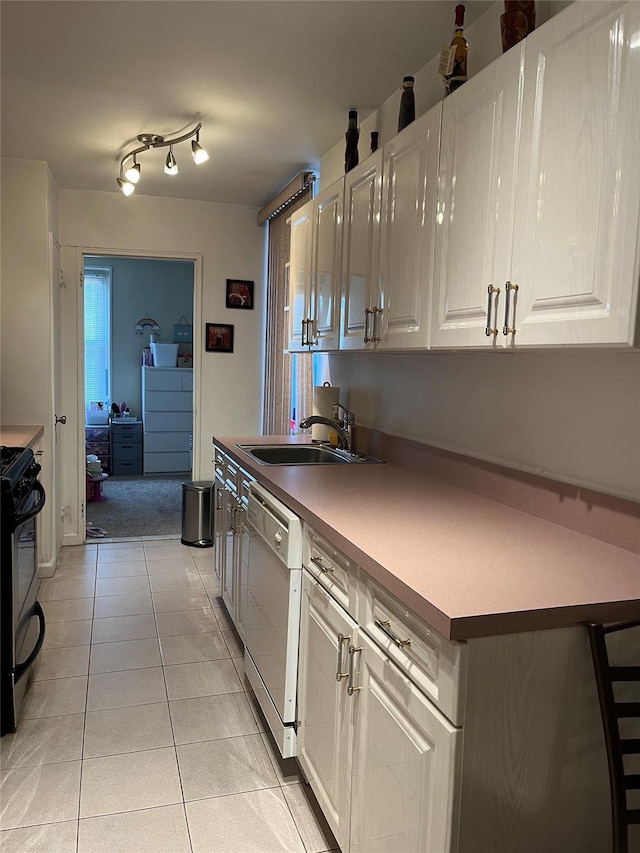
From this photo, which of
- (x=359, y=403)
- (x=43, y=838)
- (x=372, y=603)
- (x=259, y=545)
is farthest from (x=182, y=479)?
(x=372, y=603)

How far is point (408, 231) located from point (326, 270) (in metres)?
0.82

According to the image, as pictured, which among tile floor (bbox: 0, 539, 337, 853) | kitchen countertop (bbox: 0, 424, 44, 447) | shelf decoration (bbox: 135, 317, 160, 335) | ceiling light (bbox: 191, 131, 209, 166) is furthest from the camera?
shelf decoration (bbox: 135, 317, 160, 335)

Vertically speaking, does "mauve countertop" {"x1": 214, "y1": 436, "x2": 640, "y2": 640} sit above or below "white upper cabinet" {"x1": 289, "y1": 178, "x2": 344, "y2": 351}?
below

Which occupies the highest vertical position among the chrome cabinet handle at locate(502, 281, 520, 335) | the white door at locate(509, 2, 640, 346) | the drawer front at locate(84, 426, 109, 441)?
the white door at locate(509, 2, 640, 346)

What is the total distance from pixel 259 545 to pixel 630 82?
1.79 meters

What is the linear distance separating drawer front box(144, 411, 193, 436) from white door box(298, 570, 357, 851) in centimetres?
562

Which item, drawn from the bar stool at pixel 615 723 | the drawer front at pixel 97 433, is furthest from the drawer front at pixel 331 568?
the drawer front at pixel 97 433

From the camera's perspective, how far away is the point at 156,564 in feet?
13.9

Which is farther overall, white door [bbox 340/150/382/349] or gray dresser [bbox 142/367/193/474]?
gray dresser [bbox 142/367/193/474]

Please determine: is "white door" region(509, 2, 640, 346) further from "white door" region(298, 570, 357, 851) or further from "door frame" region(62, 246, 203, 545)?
"door frame" region(62, 246, 203, 545)

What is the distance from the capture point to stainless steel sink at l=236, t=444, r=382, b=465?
3.08 metres

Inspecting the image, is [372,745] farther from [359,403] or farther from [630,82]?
[359,403]

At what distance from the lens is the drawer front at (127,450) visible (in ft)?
23.5

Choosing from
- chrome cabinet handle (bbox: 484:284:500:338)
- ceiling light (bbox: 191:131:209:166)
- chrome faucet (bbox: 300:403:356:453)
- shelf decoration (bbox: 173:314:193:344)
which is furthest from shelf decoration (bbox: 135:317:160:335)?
chrome cabinet handle (bbox: 484:284:500:338)
